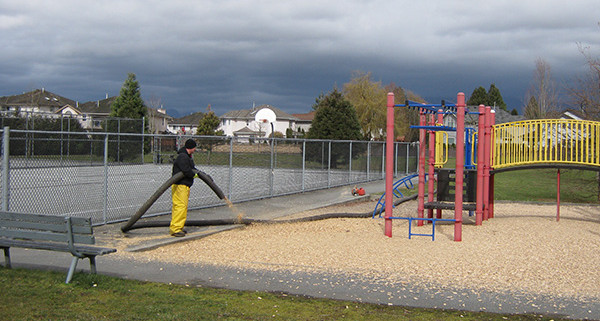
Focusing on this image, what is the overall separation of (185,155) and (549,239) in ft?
23.7

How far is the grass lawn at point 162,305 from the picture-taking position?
586cm

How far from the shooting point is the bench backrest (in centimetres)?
714

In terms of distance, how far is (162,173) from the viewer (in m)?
16.2

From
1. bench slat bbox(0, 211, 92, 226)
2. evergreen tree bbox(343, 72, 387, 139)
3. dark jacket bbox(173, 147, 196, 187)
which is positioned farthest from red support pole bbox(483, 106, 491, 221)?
evergreen tree bbox(343, 72, 387, 139)

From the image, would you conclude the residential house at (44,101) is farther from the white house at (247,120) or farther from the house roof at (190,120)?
the house roof at (190,120)

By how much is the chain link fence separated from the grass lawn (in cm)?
385

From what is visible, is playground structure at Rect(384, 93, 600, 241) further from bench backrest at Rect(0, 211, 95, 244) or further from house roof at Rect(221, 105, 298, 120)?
house roof at Rect(221, 105, 298, 120)

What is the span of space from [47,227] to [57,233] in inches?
5.7

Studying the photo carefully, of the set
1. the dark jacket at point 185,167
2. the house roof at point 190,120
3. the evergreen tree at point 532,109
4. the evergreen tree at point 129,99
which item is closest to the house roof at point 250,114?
the house roof at point 190,120

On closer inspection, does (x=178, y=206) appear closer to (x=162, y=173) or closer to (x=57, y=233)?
(x=57, y=233)

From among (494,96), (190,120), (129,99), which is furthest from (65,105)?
(494,96)

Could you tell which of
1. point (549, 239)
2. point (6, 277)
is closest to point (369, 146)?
point (549, 239)

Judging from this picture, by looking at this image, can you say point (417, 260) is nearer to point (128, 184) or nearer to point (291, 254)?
point (291, 254)

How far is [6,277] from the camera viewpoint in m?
7.23
